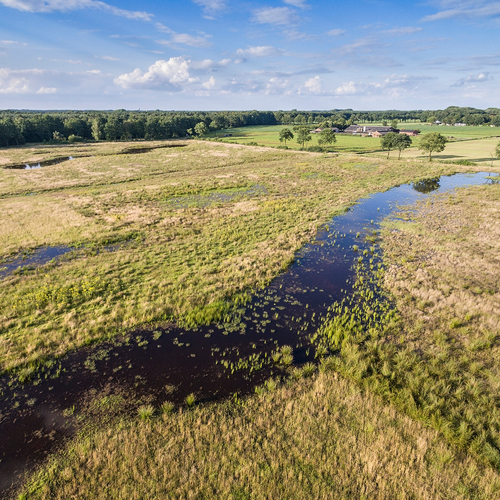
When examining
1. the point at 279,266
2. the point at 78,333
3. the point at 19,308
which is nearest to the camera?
the point at 78,333

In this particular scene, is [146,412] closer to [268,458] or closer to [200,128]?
[268,458]

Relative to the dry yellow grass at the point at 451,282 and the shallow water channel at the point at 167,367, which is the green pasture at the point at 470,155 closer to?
the dry yellow grass at the point at 451,282

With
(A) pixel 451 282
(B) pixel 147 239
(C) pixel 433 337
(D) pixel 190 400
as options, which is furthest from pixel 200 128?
(D) pixel 190 400

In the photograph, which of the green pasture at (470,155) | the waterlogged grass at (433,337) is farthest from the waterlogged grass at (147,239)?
the green pasture at (470,155)

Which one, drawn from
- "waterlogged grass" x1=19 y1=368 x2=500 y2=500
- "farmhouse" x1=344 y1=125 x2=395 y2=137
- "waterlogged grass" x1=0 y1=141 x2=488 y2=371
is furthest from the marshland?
"farmhouse" x1=344 y1=125 x2=395 y2=137

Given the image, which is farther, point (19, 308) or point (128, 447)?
point (19, 308)

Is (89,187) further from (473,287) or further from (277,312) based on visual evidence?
(473,287)

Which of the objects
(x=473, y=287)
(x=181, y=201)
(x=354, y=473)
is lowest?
(x=354, y=473)

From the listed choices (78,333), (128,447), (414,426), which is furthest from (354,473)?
(78,333)
